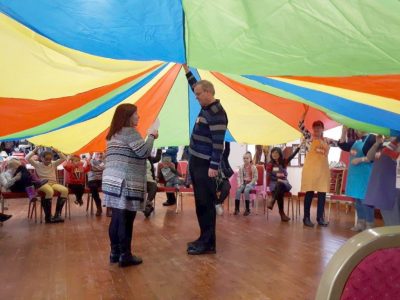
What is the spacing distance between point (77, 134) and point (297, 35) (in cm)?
356

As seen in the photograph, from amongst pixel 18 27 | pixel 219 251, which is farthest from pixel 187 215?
pixel 18 27

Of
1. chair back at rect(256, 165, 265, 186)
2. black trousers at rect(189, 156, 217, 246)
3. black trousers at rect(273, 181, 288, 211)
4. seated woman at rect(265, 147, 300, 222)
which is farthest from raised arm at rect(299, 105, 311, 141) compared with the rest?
chair back at rect(256, 165, 265, 186)

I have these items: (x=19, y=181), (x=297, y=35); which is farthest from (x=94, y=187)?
(x=297, y=35)

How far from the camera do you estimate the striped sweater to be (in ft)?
10.2

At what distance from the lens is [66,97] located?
3.40 meters

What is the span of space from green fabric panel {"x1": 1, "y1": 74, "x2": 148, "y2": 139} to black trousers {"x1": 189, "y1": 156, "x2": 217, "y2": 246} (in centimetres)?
102

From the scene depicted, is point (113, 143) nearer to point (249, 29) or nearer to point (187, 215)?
point (249, 29)

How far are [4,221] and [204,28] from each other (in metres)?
4.79

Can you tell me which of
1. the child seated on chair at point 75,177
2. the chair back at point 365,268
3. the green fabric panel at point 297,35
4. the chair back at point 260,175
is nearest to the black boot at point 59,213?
the child seated on chair at point 75,177

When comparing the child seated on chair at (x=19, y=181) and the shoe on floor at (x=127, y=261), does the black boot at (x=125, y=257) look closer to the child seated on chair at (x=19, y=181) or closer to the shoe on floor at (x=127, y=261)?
the shoe on floor at (x=127, y=261)

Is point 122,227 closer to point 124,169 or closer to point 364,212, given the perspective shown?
point 124,169

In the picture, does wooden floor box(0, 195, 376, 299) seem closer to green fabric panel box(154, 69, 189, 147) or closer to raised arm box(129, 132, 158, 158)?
raised arm box(129, 132, 158, 158)

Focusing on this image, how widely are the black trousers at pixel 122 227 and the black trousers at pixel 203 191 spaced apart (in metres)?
0.57

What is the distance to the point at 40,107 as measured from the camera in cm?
352
